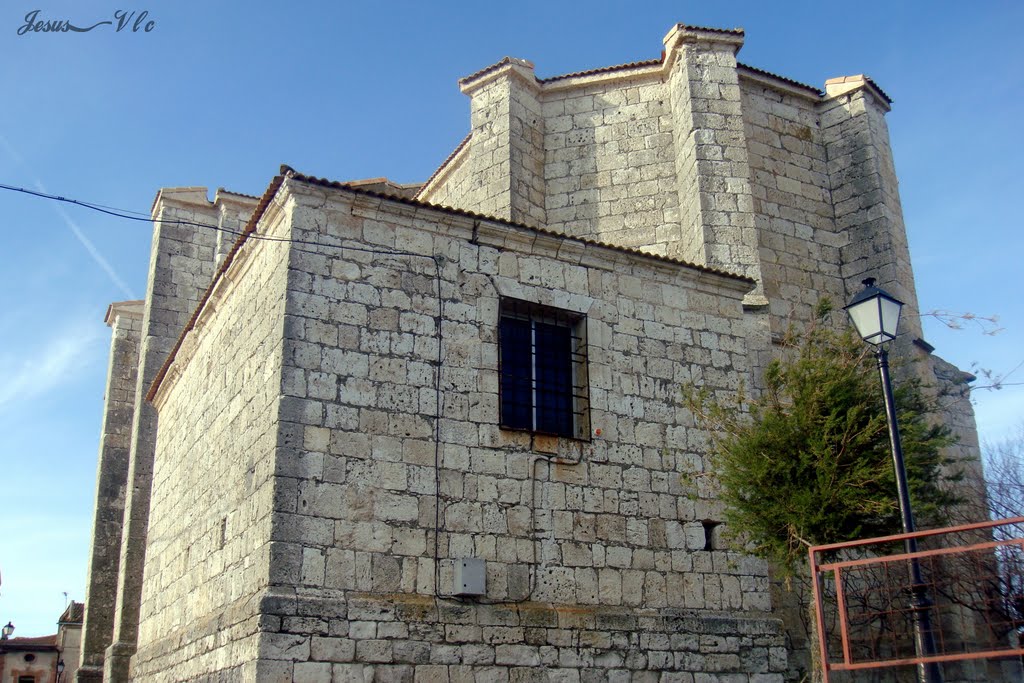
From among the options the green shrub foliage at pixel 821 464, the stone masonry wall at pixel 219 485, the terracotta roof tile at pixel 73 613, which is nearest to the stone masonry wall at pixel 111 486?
the stone masonry wall at pixel 219 485

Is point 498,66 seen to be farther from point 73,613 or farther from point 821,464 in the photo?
point 73,613

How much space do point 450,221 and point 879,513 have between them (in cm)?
506

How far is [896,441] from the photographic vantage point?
7199 millimetres

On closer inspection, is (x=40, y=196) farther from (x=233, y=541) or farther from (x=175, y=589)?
(x=175, y=589)

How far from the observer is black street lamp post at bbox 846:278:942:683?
6512 millimetres

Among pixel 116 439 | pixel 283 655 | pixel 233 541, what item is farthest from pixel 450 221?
pixel 116 439

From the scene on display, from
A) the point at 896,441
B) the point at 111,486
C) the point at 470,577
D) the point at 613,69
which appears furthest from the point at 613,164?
the point at 111,486

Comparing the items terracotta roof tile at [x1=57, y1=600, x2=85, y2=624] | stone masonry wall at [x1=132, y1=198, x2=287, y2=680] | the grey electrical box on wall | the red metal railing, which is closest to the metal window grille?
the grey electrical box on wall

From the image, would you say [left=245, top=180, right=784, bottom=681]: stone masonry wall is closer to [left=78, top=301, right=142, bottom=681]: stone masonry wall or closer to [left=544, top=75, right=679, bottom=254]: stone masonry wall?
[left=544, top=75, right=679, bottom=254]: stone masonry wall

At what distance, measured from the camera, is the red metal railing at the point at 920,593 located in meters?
6.41

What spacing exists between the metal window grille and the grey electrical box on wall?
5.28 feet

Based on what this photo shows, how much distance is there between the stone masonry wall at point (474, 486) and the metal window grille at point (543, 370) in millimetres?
158

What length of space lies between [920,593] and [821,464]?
3005 millimetres

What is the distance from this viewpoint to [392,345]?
9453mm
